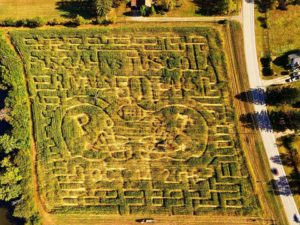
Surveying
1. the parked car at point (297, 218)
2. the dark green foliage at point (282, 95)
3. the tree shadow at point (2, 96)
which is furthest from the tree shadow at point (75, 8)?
the parked car at point (297, 218)

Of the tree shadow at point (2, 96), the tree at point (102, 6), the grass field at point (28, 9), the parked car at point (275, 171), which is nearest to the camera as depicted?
the parked car at point (275, 171)

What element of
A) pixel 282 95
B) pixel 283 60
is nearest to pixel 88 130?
pixel 282 95

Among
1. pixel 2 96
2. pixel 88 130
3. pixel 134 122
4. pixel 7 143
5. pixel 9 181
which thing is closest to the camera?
pixel 9 181

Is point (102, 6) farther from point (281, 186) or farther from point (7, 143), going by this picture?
point (281, 186)

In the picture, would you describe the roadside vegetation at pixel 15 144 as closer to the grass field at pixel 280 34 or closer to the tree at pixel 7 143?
the tree at pixel 7 143

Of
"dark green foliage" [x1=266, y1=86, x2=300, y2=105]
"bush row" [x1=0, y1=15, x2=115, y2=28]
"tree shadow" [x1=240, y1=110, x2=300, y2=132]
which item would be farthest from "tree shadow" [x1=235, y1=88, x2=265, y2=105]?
"bush row" [x1=0, y1=15, x2=115, y2=28]

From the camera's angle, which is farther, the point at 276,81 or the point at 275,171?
the point at 276,81

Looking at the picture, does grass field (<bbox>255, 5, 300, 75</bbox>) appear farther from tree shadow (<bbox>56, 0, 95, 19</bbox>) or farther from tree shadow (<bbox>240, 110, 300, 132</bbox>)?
tree shadow (<bbox>56, 0, 95, 19</bbox>)
